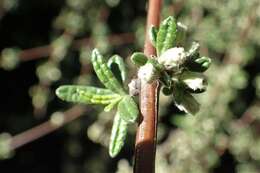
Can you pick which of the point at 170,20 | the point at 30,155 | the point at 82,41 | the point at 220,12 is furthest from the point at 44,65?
the point at 170,20

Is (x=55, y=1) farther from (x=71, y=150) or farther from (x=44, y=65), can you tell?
(x=71, y=150)

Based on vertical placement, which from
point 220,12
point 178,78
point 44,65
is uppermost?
point 178,78

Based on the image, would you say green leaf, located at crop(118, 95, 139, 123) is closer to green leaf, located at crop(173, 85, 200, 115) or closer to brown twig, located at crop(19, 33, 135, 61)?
green leaf, located at crop(173, 85, 200, 115)

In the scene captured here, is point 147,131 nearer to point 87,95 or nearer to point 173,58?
point 173,58

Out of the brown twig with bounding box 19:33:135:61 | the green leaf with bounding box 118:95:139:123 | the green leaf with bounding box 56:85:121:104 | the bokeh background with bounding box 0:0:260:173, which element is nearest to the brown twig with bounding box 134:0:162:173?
the green leaf with bounding box 118:95:139:123

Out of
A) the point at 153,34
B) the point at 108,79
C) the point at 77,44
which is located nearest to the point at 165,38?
the point at 153,34
